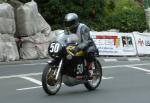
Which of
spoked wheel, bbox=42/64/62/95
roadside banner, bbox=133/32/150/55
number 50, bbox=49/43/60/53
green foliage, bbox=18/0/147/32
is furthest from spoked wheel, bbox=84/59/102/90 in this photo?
green foliage, bbox=18/0/147/32

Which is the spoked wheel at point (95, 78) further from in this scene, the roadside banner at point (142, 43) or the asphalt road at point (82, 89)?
the roadside banner at point (142, 43)

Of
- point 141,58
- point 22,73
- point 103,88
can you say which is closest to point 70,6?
point 141,58

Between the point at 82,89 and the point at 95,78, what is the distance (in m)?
0.42

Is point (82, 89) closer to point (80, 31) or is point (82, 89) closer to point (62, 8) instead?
point (80, 31)

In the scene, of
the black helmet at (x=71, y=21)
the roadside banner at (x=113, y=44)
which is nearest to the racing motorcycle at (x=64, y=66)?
the black helmet at (x=71, y=21)

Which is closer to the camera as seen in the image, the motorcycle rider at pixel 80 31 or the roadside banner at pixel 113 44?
the motorcycle rider at pixel 80 31

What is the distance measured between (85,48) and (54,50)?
0.82 metres

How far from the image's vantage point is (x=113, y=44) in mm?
26719

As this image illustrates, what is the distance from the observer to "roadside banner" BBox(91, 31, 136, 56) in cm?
2652

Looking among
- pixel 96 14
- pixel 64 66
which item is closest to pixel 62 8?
pixel 96 14

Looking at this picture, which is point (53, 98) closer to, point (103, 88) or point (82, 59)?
point (82, 59)

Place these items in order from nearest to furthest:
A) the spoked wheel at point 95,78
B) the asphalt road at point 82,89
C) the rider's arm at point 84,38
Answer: the asphalt road at point 82,89 → the rider's arm at point 84,38 → the spoked wheel at point 95,78

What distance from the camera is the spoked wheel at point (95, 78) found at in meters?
13.5

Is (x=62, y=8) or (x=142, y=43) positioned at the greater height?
(x=62, y=8)
